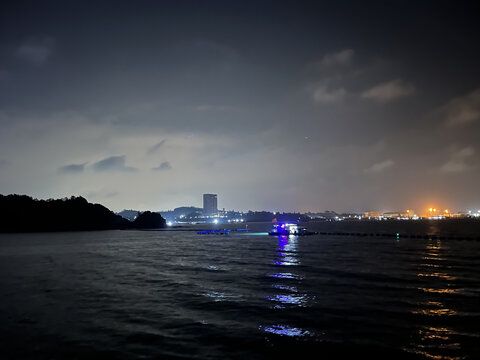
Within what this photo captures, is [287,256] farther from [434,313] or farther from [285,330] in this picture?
[285,330]

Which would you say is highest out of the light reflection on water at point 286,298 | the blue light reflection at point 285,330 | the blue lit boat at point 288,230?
the blue light reflection at point 285,330

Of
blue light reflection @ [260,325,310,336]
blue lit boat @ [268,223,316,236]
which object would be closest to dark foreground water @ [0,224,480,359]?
blue light reflection @ [260,325,310,336]

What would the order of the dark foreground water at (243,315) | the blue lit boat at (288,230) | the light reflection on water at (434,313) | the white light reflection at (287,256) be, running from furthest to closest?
the blue lit boat at (288,230) → the white light reflection at (287,256) → the dark foreground water at (243,315) → the light reflection on water at (434,313)

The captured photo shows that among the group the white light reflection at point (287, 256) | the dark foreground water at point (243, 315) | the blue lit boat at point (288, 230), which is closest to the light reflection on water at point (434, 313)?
the dark foreground water at point (243, 315)

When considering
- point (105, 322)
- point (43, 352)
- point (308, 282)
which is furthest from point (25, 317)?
point (308, 282)

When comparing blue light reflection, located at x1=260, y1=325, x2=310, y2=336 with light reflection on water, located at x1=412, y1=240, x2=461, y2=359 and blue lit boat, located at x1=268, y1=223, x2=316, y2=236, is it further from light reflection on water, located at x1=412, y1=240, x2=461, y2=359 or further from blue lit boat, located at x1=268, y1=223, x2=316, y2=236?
blue lit boat, located at x1=268, y1=223, x2=316, y2=236

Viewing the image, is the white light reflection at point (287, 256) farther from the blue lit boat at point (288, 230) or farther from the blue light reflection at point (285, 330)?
the blue lit boat at point (288, 230)

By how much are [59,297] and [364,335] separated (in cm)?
2393

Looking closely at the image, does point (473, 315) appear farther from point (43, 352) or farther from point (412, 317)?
point (43, 352)

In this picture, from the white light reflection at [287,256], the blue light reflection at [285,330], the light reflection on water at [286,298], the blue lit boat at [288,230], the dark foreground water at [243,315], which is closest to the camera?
the dark foreground water at [243,315]

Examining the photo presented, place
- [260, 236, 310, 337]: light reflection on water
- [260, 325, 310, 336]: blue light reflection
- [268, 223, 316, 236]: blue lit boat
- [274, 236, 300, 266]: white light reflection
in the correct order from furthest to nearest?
[268, 223, 316, 236]: blue lit boat, [274, 236, 300, 266]: white light reflection, [260, 236, 310, 337]: light reflection on water, [260, 325, 310, 336]: blue light reflection

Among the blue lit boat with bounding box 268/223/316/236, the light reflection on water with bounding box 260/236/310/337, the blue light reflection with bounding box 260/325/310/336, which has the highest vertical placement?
the blue light reflection with bounding box 260/325/310/336

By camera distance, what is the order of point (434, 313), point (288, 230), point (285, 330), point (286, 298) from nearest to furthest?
1. point (285, 330)
2. point (434, 313)
3. point (286, 298)
4. point (288, 230)

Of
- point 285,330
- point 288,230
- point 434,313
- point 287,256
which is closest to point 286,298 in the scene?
point 285,330
